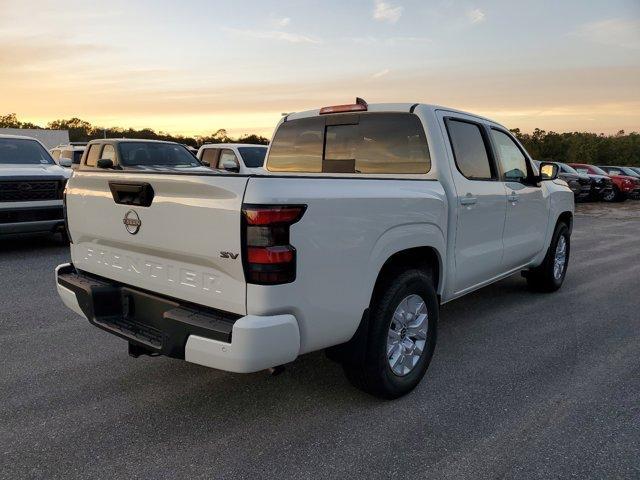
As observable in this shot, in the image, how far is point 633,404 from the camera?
339 cm

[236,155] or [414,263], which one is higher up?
[236,155]

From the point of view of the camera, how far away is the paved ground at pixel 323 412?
2686mm

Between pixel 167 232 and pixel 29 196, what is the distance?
21.9 feet

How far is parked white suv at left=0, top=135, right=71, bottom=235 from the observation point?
26.3 ft

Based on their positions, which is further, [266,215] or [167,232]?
[167,232]

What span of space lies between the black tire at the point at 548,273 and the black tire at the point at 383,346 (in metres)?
3.14

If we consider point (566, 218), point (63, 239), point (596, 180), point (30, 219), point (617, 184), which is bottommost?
point (617, 184)

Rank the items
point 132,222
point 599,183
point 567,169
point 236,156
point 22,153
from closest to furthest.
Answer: point 132,222
point 22,153
point 236,156
point 567,169
point 599,183

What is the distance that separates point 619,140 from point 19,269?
75.8 metres

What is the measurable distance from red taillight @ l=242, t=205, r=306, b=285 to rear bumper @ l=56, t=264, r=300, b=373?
216 mm

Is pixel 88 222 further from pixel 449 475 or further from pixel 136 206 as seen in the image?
pixel 449 475

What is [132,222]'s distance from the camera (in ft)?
9.86

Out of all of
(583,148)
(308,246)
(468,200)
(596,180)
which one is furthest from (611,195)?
(583,148)

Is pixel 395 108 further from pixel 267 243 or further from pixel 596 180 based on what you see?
pixel 596 180
